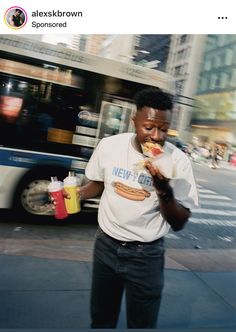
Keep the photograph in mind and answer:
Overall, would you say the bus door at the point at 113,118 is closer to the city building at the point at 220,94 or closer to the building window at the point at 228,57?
the city building at the point at 220,94

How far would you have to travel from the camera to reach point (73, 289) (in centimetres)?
354

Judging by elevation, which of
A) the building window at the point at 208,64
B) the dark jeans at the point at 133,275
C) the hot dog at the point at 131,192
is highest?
the building window at the point at 208,64

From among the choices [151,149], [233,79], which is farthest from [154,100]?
[233,79]

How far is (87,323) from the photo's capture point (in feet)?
9.83

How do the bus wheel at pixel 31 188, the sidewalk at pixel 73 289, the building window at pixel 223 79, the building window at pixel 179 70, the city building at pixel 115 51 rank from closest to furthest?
the sidewalk at pixel 73 289 < the bus wheel at pixel 31 188 < the city building at pixel 115 51 < the building window at pixel 223 79 < the building window at pixel 179 70

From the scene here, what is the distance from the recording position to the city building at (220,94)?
34.7 metres

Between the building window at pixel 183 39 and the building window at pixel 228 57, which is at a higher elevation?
the building window at pixel 183 39

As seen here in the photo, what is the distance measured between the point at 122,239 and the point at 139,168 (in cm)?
35

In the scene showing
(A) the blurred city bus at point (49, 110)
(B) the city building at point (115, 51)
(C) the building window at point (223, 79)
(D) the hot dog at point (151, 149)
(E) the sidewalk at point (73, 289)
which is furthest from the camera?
(C) the building window at point (223, 79)

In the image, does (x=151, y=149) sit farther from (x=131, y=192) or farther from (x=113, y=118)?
(x=113, y=118)

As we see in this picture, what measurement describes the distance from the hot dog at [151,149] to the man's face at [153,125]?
0.13 ft

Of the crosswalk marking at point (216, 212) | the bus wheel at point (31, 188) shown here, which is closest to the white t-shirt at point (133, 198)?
the bus wheel at point (31, 188)
